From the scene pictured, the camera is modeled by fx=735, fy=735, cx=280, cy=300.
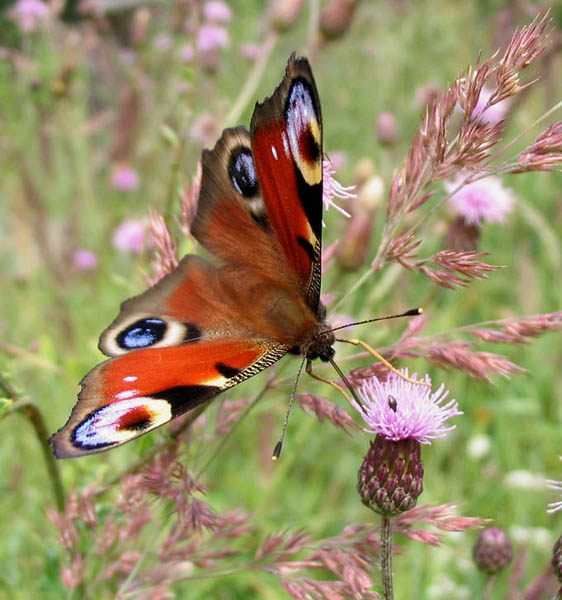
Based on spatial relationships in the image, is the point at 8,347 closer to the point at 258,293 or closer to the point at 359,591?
the point at 258,293

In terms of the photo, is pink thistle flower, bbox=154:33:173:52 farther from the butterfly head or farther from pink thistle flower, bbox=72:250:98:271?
the butterfly head

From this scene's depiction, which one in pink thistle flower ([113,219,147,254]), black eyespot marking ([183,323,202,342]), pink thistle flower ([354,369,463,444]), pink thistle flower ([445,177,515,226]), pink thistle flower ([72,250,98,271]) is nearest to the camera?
pink thistle flower ([354,369,463,444])

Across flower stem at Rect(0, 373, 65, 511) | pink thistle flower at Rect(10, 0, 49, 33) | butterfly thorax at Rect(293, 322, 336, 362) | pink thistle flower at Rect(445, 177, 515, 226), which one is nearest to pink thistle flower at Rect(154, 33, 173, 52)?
pink thistle flower at Rect(10, 0, 49, 33)

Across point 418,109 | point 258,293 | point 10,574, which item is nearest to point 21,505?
point 10,574

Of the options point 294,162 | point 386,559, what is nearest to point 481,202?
point 294,162

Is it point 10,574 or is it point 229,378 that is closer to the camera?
point 229,378
